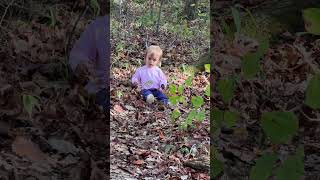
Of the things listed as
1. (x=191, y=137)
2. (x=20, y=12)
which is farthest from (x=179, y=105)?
(x=20, y=12)

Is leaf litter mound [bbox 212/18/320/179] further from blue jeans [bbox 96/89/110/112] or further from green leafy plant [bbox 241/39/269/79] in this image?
green leafy plant [bbox 241/39/269/79]

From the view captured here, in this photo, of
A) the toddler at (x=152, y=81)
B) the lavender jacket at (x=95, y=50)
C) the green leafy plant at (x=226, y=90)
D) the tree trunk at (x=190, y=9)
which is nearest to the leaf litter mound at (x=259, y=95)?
the toddler at (x=152, y=81)

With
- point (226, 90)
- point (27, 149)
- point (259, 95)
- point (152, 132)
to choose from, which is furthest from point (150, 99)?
point (226, 90)

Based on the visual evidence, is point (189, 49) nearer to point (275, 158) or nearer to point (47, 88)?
point (47, 88)

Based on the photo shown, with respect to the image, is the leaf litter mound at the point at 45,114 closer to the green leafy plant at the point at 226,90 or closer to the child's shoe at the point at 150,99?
the child's shoe at the point at 150,99

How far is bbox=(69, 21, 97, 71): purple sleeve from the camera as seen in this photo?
175cm

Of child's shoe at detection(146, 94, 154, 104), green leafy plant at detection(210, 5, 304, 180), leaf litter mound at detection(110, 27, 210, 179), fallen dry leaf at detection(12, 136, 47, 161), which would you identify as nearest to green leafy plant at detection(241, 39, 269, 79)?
green leafy plant at detection(210, 5, 304, 180)

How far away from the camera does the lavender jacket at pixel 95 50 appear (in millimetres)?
1719

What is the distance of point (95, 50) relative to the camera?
1.81 meters

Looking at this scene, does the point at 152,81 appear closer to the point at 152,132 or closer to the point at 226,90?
the point at 152,132

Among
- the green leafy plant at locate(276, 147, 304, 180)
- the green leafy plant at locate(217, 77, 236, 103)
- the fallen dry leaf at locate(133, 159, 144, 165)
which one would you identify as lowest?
the fallen dry leaf at locate(133, 159, 144, 165)

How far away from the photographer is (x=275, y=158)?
43 cm

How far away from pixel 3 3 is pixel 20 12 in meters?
0.27

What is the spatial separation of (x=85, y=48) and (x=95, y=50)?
0.04m
